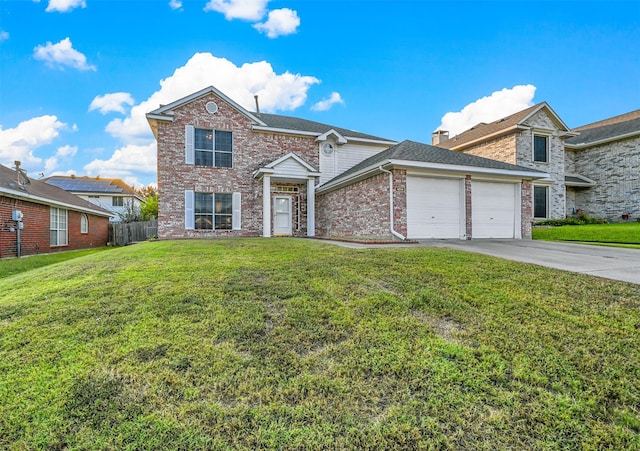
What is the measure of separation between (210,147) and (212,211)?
10.0 ft

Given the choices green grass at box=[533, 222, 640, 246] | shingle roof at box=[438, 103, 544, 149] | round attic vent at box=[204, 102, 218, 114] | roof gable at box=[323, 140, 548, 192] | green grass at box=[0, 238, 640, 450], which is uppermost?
shingle roof at box=[438, 103, 544, 149]

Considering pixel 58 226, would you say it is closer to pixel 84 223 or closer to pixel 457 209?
pixel 84 223

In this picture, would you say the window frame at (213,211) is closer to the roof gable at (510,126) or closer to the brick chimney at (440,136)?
the roof gable at (510,126)

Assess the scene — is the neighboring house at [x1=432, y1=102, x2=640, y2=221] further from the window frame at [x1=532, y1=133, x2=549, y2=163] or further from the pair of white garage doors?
the pair of white garage doors

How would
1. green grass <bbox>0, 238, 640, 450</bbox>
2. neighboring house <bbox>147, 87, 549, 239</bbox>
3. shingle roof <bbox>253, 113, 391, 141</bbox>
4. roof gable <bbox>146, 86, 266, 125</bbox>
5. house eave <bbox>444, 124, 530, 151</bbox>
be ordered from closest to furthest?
green grass <bbox>0, 238, 640, 450</bbox>
neighboring house <bbox>147, 87, 549, 239</bbox>
roof gable <bbox>146, 86, 266, 125</bbox>
shingle roof <bbox>253, 113, 391, 141</bbox>
house eave <bbox>444, 124, 530, 151</bbox>

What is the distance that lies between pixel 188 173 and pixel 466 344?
1384 cm

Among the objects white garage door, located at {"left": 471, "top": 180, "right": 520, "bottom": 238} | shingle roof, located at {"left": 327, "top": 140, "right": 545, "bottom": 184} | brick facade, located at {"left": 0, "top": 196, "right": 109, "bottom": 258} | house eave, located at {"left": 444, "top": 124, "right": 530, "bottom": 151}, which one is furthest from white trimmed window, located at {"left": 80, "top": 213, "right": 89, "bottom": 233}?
house eave, located at {"left": 444, "top": 124, "right": 530, "bottom": 151}

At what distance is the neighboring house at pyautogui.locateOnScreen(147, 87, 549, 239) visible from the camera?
10656 millimetres

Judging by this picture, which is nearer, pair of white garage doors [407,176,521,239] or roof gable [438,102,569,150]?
pair of white garage doors [407,176,521,239]

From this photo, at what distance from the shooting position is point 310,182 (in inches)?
578

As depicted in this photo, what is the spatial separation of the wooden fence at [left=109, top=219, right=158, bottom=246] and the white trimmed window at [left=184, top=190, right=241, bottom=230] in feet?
21.3

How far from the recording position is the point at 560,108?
18859 millimetres

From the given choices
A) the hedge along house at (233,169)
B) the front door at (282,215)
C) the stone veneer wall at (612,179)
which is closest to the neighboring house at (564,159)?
the stone veneer wall at (612,179)

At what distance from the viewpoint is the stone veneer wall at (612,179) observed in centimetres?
1759
